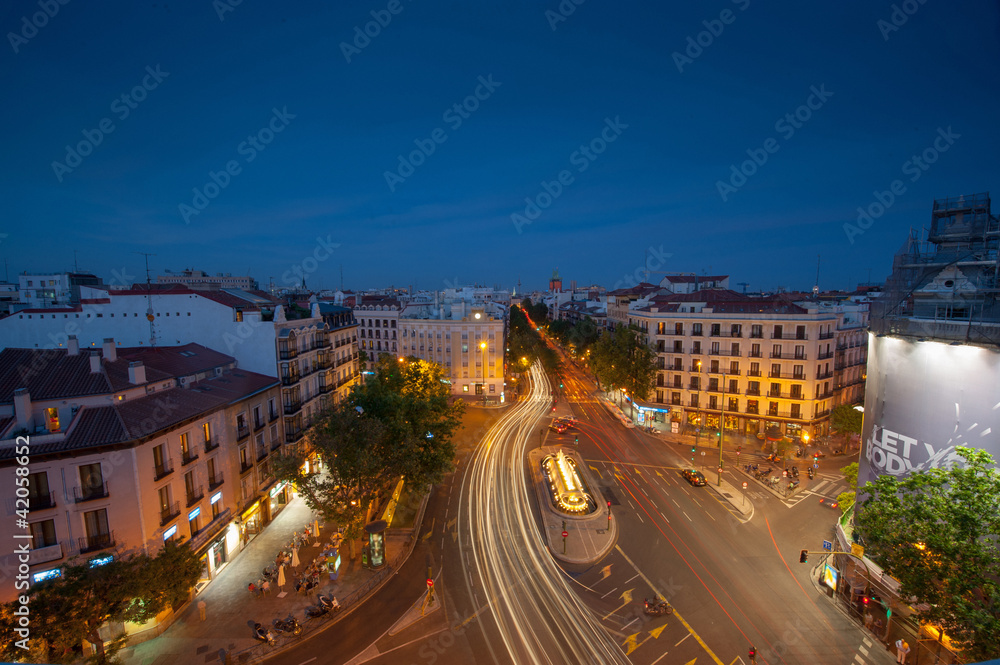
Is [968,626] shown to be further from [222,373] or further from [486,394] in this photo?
[486,394]

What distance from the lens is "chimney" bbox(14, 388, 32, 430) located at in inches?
717

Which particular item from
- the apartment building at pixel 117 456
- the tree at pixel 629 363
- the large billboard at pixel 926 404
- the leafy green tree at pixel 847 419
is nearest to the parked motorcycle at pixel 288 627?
the apartment building at pixel 117 456

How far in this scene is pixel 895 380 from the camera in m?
23.1

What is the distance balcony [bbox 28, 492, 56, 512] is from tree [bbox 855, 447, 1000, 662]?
109ft

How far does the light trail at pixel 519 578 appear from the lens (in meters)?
20.5

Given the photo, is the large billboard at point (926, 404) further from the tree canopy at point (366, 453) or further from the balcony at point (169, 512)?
the balcony at point (169, 512)

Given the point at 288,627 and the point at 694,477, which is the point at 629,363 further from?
the point at 288,627

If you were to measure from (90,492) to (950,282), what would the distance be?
136 feet

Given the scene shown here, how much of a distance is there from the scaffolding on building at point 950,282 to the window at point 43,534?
39553 millimetres

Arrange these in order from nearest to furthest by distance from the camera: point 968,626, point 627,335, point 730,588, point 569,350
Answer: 1. point 968,626
2. point 730,588
3. point 627,335
4. point 569,350

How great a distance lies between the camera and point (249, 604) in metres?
23.1

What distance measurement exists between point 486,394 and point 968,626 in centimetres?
6121

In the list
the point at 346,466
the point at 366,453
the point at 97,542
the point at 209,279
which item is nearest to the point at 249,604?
the point at 97,542

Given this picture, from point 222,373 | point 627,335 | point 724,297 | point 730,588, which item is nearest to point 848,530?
point 730,588
